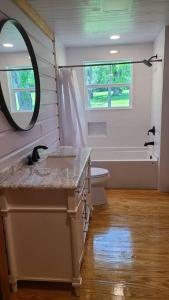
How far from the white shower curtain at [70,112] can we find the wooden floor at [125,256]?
1.02 m

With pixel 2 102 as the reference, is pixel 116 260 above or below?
below

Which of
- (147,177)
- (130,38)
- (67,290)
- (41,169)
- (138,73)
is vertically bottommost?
(67,290)

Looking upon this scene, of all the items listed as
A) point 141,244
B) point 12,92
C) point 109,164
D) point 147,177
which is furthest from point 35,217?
point 147,177

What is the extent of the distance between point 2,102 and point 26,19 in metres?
0.98

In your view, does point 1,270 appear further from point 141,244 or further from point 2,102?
point 141,244

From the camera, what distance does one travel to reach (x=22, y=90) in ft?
6.59

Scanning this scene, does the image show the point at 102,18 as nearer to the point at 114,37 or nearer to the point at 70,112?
the point at 114,37

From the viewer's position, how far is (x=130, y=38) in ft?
11.4

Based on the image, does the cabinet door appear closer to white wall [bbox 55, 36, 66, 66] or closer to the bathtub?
the bathtub

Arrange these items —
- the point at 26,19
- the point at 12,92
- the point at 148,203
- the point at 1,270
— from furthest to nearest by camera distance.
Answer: the point at 148,203 < the point at 26,19 < the point at 12,92 < the point at 1,270

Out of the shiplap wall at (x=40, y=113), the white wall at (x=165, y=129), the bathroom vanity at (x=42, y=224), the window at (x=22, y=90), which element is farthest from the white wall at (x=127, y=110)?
the bathroom vanity at (x=42, y=224)

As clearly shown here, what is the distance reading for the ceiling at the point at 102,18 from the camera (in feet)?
6.81

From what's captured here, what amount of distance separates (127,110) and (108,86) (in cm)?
56

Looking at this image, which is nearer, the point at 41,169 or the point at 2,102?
the point at 2,102
